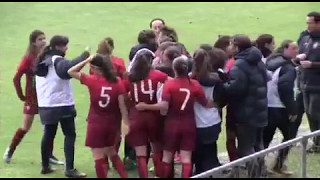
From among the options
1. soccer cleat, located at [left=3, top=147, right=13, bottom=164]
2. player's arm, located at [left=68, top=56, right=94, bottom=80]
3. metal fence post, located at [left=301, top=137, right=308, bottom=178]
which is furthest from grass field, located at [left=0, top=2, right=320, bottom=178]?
metal fence post, located at [left=301, top=137, right=308, bottom=178]

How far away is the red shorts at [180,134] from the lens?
27.0 ft

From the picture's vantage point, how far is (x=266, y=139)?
31.0ft

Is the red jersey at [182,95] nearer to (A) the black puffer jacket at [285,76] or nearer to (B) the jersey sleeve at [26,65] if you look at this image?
(A) the black puffer jacket at [285,76]

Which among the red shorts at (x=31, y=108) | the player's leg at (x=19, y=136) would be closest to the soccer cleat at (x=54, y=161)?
the player's leg at (x=19, y=136)

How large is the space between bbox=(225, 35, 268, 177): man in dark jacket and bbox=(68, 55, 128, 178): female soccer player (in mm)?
1246

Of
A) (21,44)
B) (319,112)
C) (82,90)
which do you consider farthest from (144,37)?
(21,44)

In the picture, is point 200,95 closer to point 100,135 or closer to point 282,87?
point 100,135

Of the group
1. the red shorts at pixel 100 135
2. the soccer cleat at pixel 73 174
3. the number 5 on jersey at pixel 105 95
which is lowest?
the soccer cleat at pixel 73 174

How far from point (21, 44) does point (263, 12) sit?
6829 millimetres

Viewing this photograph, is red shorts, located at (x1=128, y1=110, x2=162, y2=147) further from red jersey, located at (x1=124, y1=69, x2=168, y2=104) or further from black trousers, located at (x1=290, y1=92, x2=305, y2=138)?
black trousers, located at (x1=290, y1=92, x2=305, y2=138)

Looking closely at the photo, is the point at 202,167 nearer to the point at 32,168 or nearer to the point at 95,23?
the point at 32,168

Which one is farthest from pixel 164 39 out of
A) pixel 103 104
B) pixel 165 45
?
pixel 103 104

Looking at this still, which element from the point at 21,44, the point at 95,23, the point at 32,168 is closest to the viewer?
the point at 32,168

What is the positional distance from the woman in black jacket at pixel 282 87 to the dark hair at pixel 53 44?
246 centimetres
